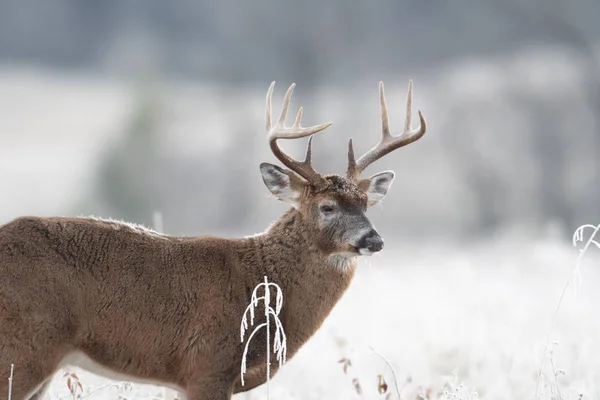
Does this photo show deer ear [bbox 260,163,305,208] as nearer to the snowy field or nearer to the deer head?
the deer head

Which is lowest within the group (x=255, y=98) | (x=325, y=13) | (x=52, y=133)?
(x=52, y=133)

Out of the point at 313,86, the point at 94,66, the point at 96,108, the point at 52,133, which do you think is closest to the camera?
the point at 313,86

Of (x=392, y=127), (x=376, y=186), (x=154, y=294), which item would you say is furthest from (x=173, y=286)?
(x=392, y=127)

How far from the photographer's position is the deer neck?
812cm

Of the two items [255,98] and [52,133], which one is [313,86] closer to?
[255,98]

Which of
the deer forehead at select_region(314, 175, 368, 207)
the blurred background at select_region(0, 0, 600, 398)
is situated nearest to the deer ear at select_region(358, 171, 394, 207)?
the deer forehead at select_region(314, 175, 368, 207)

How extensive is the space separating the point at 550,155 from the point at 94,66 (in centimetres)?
3891

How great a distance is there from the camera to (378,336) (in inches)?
463

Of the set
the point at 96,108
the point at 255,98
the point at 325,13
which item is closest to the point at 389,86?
the point at 255,98

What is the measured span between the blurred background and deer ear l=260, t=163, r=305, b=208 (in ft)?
36.2

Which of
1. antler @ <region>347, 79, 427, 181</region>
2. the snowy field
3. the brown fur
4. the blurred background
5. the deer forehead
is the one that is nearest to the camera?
the brown fur

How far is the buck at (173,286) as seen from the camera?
7.06m

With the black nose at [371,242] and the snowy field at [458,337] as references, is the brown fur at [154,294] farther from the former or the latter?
the snowy field at [458,337]

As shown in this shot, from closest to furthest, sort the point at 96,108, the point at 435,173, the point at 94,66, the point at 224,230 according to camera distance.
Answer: the point at 224,230, the point at 435,173, the point at 96,108, the point at 94,66
